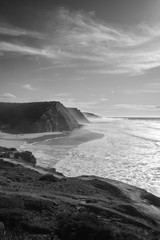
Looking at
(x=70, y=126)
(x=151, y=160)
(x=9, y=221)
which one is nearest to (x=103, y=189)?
(x=9, y=221)

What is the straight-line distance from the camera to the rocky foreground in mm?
7074

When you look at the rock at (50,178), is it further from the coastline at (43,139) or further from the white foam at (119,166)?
the coastline at (43,139)

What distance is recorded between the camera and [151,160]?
24.7m

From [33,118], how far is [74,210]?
59481mm

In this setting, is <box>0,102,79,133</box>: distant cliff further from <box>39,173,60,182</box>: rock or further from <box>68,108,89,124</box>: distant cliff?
<box>39,173,60,182</box>: rock

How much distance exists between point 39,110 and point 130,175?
55.0m

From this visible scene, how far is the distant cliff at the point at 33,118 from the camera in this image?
62775 mm

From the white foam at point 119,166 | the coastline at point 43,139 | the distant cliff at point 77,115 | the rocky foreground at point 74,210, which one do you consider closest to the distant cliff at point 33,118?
the coastline at point 43,139

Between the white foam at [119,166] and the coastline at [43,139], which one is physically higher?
the coastline at [43,139]

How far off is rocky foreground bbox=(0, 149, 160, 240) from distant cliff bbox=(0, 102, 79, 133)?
49517 mm

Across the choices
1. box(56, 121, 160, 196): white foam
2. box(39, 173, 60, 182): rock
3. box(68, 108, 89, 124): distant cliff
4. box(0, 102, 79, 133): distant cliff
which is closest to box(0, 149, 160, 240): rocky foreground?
box(39, 173, 60, 182): rock

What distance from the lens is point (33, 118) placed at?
66.8m

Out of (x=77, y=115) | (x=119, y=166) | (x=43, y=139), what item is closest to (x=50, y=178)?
(x=119, y=166)

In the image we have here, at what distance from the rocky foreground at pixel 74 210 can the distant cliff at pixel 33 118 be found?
4952 centimetres
